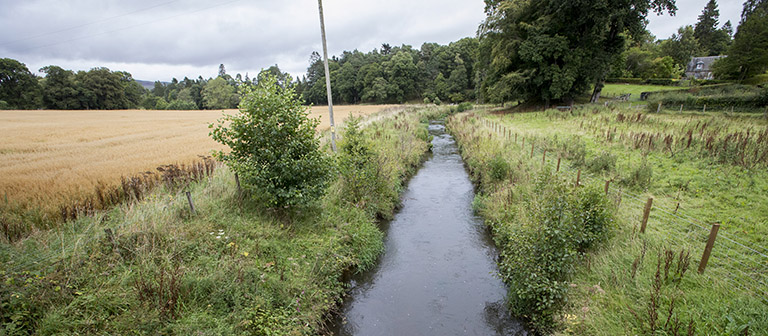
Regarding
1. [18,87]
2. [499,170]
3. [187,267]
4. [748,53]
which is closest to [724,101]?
[748,53]

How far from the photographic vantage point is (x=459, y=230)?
1043 cm

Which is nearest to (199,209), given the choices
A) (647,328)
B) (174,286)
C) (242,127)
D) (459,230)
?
(242,127)

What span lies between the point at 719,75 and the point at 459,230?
6274cm

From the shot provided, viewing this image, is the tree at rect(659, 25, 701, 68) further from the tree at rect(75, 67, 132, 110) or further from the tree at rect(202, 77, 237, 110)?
the tree at rect(75, 67, 132, 110)

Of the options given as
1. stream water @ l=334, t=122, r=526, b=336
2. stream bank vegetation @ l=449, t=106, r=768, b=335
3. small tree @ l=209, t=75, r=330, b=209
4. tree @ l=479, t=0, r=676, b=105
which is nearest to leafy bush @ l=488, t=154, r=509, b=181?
stream bank vegetation @ l=449, t=106, r=768, b=335

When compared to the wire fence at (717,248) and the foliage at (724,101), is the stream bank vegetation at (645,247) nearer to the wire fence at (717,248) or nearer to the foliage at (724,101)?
the wire fence at (717,248)

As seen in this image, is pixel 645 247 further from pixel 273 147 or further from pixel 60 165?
pixel 60 165

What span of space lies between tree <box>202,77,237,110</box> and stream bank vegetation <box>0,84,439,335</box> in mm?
94825

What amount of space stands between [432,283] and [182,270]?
17.8ft

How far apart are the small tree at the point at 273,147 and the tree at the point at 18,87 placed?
159 feet

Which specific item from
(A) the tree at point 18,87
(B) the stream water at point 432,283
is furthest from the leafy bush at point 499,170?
(A) the tree at point 18,87

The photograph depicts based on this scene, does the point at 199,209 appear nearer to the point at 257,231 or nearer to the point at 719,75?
the point at 257,231

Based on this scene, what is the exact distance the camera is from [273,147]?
7.05m

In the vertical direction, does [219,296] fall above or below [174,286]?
below
